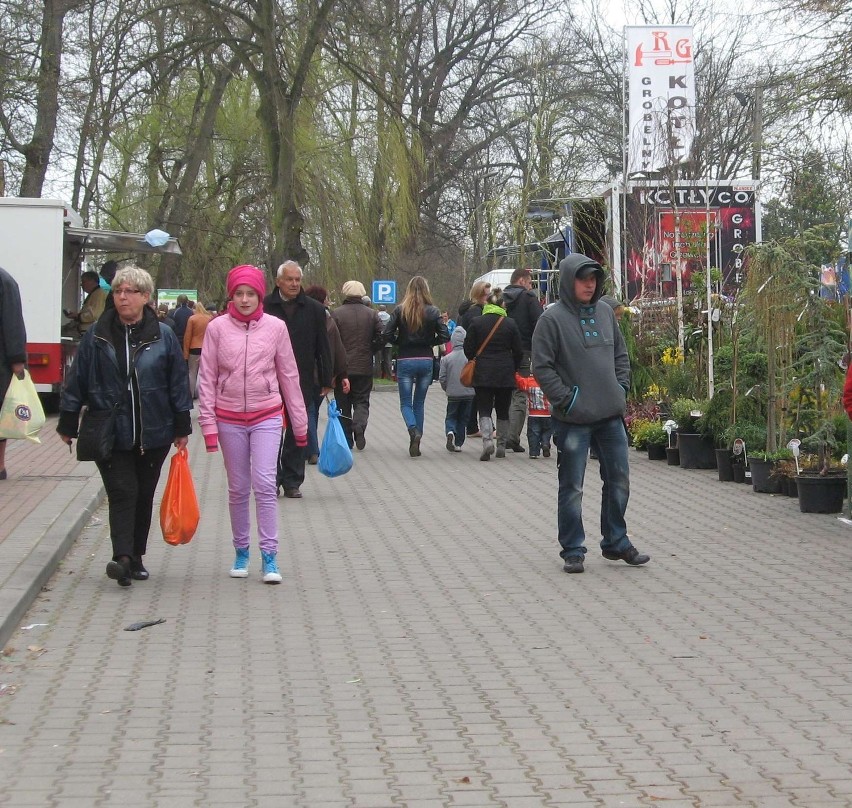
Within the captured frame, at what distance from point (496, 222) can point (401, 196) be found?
23.4 ft

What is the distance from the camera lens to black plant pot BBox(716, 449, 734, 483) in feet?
44.9

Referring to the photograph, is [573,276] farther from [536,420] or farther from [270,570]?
[536,420]

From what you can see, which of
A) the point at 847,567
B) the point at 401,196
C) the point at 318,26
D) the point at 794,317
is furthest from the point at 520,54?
the point at 847,567

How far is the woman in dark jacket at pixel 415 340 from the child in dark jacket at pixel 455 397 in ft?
1.14

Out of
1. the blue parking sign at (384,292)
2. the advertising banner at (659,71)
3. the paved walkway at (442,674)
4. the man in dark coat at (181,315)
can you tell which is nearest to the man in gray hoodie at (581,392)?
the paved walkway at (442,674)

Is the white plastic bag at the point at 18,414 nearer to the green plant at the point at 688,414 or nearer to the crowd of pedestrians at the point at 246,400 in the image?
the crowd of pedestrians at the point at 246,400

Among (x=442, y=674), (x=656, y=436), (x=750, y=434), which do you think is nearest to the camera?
(x=442, y=674)

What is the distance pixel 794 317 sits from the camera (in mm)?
11938

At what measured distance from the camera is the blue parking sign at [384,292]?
3550cm

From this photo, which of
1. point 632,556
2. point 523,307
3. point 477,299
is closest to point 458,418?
point 477,299

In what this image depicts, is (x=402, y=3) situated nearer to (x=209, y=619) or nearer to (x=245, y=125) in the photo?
(x=245, y=125)

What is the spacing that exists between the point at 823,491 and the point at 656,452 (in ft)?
15.1

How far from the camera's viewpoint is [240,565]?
8828 millimetres

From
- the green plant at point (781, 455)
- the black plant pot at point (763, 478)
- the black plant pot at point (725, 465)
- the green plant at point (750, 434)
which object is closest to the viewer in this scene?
the green plant at point (781, 455)
